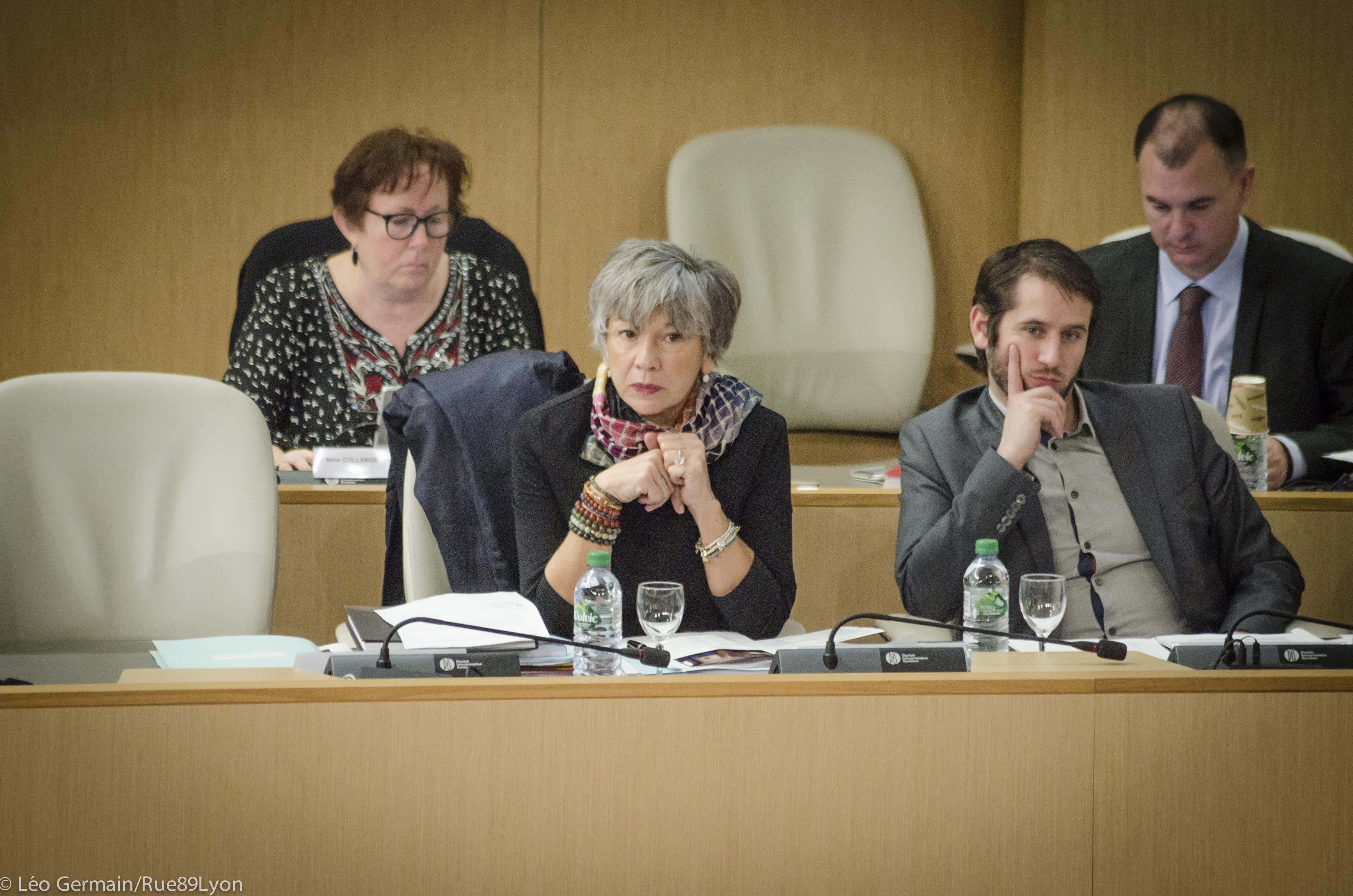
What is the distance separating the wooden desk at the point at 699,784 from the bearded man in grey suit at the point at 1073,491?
75 centimetres

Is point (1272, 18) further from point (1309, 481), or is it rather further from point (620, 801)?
point (620, 801)

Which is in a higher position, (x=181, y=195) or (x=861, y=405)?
(x=181, y=195)

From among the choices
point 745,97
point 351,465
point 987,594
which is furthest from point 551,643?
point 745,97

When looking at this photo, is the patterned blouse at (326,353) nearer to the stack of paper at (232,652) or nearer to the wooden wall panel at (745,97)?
the wooden wall panel at (745,97)

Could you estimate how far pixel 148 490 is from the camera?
205 centimetres

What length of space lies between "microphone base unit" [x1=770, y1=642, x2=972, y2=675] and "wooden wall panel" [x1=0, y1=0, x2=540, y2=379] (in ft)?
9.57

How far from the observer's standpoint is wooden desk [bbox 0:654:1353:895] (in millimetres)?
1128

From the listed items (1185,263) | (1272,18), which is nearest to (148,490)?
(1185,263)

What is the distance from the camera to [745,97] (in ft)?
13.4

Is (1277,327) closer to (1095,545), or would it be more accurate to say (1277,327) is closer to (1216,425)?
(1216,425)

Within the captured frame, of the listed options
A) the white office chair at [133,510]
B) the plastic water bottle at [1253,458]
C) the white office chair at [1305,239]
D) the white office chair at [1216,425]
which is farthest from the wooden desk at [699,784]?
the white office chair at [1305,239]

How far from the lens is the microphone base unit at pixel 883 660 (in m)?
1.34

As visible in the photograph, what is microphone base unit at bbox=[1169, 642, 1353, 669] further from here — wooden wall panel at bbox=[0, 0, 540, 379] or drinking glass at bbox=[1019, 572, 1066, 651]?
wooden wall panel at bbox=[0, 0, 540, 379]

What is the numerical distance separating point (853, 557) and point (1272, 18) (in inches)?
102
